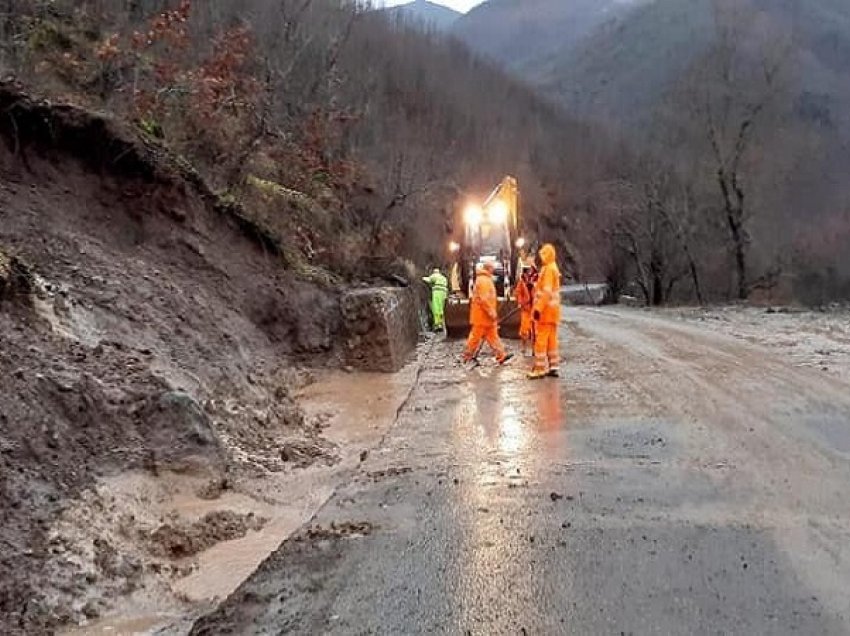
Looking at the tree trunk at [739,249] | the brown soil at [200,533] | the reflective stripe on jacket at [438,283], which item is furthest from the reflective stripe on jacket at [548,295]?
the tree trunk at [739,249]

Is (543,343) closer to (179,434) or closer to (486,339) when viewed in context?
(486,339)

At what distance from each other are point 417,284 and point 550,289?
12765 mm

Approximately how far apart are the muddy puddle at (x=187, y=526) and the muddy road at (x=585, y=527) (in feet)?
0.78

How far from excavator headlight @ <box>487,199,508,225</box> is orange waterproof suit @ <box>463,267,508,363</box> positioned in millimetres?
8929

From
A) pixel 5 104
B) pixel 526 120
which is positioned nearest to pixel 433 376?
pixel 5 104

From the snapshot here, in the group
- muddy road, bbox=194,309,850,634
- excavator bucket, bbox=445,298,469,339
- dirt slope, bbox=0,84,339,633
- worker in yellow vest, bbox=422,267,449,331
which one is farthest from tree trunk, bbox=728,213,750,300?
muddy road, bbox=194,309,850,634

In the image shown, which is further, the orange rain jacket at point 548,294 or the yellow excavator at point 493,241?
the yellow excavator at point 493,241

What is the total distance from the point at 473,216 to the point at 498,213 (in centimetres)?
74

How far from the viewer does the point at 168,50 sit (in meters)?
20.2

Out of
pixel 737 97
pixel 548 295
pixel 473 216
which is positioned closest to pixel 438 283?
pixel 473 216

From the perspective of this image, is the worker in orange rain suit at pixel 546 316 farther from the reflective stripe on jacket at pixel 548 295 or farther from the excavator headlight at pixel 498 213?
the excavator headlight at pixel 498 213

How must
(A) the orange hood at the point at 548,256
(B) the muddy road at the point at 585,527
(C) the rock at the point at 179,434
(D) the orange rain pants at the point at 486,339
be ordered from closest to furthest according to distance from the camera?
(B) the muddy road at the point at 585,527, (C) the rock at the point at 179,434, (A) the orange hood at the point at 548,256, (D) the orange rain pants at the point at 486,339

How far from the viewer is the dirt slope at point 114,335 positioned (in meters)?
5.93

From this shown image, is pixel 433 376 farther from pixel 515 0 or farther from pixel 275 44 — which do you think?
pixel 515 0
